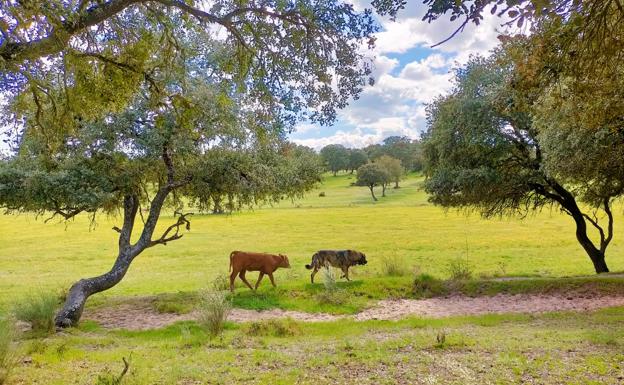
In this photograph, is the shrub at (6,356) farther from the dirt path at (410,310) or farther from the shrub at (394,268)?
the shrub at (394,268)

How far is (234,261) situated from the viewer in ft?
54.6

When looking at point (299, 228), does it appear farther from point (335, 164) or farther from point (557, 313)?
point (335, 164)

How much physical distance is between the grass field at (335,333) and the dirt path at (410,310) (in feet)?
1.97

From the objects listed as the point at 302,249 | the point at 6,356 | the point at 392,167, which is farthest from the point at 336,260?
the point at 392,167

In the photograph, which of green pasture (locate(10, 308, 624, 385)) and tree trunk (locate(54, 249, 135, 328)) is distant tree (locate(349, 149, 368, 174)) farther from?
green pasture (locate(10, 308, 624, 385))

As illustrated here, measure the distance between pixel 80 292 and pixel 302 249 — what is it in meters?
22.8

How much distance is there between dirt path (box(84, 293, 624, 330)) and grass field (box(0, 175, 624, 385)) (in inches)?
23.6

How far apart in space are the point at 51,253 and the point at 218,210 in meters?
26.1

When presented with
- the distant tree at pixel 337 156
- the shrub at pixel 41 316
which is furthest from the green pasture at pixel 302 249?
the distant tree at pixel 337 156

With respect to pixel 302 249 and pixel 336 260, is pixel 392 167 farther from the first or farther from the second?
pixel 336 260

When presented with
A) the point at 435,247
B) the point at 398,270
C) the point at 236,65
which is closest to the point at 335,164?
the point at 435,247

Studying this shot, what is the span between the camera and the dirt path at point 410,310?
13.5 metres

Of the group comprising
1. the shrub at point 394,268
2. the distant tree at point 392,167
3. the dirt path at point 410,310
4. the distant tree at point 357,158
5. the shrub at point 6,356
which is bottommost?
the dirt path at point 410,310

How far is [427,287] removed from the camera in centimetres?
1639
